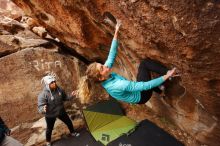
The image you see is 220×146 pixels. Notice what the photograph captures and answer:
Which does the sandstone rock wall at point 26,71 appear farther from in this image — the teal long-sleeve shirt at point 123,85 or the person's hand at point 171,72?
the person's hand at point 171,72

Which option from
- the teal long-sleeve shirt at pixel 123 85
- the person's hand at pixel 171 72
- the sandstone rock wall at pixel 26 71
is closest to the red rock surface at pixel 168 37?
the person's hand at pixel 171 72

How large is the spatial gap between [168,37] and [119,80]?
101 centimetres

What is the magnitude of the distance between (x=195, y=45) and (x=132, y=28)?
116cm

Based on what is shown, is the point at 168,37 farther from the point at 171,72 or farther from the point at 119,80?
the point at 119,80

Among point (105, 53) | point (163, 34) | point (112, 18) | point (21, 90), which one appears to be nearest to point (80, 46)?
point (105, 53)

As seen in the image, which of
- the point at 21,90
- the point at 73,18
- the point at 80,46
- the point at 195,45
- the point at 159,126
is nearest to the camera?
the point at 195,45

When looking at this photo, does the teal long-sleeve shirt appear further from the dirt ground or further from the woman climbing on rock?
the dirt ground

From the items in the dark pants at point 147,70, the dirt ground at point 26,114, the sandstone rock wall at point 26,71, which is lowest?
the dirt ground at point 26,114

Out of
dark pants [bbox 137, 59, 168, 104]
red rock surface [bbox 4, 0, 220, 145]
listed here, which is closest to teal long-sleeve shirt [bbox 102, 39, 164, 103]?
dark pants [bbox 137, 59, 168, 104]

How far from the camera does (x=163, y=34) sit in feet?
14.7

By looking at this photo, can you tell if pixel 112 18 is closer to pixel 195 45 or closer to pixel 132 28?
pixel 132 28

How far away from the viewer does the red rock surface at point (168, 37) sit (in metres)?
3.98

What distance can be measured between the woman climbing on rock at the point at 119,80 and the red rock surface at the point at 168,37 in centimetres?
18

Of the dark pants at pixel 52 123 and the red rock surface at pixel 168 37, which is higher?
the red rock surface at pixel 168 37
